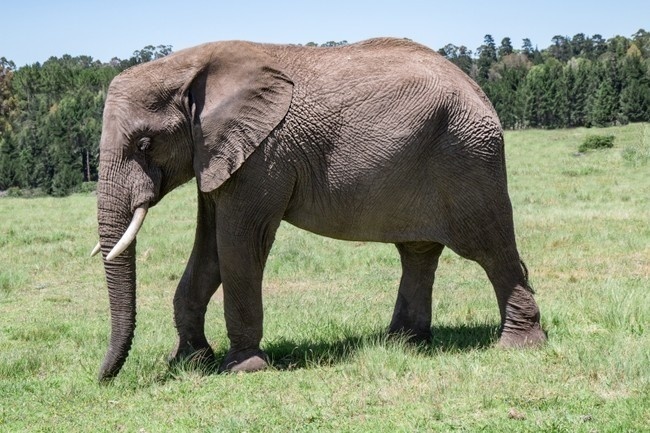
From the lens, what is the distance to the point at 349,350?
723 cm

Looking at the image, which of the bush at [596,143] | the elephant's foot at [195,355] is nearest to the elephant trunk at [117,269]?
the elephant's foot at [195,355]

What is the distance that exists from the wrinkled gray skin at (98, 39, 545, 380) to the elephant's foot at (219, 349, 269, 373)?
12 millimetres

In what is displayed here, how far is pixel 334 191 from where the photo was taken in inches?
271

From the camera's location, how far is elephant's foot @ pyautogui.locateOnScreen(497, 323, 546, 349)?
7066 mm

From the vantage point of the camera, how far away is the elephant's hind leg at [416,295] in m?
7.75

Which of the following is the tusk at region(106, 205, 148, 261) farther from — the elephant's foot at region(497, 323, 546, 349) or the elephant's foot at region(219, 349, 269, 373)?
the elephant's foot at region(497, 323, 546, 349)

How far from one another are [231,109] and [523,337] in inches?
116

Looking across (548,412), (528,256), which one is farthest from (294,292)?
(548,412)

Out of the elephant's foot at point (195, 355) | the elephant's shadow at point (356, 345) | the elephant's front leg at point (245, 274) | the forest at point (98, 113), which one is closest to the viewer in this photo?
the elephant's front leg at point (245, 274)

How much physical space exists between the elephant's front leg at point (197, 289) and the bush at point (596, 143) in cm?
3294

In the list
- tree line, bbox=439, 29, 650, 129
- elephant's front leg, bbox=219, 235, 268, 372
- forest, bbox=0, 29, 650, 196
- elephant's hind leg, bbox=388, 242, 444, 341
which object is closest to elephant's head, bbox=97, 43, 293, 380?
elephant's front leg, bbox=219, 235, 268, 372

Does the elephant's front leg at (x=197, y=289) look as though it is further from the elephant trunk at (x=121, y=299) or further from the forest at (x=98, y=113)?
the forest at (x=98, y=113)

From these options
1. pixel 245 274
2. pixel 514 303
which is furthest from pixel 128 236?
pixel 514 303

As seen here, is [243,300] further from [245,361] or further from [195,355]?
[195,355]
